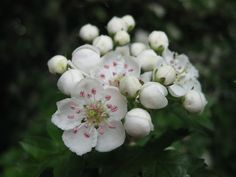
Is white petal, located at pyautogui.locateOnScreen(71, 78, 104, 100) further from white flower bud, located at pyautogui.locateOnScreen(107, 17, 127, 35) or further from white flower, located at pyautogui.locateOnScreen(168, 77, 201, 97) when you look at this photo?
white flower bud, located at pyautogui.locateOnScreen(107, 17, 127, 35)

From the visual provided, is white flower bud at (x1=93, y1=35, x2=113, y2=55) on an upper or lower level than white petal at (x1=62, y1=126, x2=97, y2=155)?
upper

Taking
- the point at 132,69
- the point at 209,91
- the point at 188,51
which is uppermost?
the point at 132,69

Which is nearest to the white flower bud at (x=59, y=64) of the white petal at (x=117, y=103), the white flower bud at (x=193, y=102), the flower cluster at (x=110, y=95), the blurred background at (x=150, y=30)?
the flower cluster at (x=110, y=95)

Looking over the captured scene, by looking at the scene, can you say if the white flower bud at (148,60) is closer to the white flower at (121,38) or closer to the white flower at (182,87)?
the white flower at (182,87)

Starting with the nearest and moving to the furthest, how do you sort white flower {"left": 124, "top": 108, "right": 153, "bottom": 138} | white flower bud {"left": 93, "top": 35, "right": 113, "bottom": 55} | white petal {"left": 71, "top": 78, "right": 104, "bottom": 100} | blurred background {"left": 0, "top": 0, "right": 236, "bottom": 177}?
1. white flower {"left": 124, "top": 108, "right": 153, "bottom": 138}
2. white petal {"left": 71, "top": 78, "right": 104, "bottom": 100}
3. white flower bud {"left": 93, "top": 35, "right": 113, "bottom": 55}
4. blurred background {"left": 0, "top": 0, "right": 236, "bottom": 177}

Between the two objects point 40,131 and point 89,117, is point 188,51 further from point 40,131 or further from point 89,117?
point 89,117

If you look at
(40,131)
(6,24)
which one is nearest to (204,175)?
(40,131)

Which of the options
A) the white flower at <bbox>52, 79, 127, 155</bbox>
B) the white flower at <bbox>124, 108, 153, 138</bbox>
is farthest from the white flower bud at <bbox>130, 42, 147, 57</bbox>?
the white flower at <bbox>124, 108, 153, 138</bbox>
